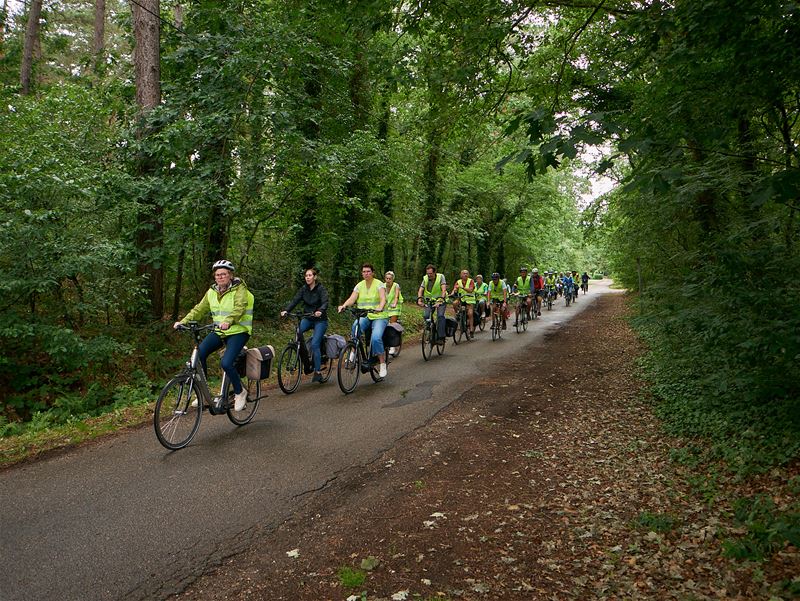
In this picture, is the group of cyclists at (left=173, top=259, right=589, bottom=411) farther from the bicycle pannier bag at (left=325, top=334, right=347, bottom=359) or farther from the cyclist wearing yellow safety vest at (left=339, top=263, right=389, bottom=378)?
the bicycle pannier bag at (left=325, top=334, right=347, bottom=359)

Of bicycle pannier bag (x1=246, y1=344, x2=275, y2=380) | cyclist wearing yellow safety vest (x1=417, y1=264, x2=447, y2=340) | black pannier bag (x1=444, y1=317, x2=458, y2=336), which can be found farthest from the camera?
black pannier bag (x1=444, y1=317, x2=458, y2=336)

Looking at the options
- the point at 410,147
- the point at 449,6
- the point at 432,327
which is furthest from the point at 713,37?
the point at 410,147

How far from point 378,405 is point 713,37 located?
19.9 feet

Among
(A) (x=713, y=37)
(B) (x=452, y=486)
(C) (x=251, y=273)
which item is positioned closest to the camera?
(A) (x=713, y=37)

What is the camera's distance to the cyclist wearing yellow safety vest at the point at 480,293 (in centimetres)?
1585

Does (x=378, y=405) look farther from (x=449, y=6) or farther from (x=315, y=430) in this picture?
(x=449, y=6)

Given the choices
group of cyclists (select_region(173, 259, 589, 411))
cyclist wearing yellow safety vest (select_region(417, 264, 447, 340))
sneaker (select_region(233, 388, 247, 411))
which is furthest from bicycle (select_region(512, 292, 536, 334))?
sneaker (select_region(233, 388, 247, 411))

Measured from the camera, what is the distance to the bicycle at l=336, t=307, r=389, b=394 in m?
8.46

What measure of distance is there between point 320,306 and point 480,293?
26.6 ft

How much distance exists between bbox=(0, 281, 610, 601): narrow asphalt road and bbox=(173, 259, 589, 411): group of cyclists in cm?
109

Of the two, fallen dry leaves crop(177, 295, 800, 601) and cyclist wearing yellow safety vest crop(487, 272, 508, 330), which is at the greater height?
cyclist wearing yellow safety vest crop(487, 272, 508, 330)

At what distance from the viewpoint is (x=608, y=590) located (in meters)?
3.26

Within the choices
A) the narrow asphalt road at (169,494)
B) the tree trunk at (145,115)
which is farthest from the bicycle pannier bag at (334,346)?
the tree trunk at (145,115)

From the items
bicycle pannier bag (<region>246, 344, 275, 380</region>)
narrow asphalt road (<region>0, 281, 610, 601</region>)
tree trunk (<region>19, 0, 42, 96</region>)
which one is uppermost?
tree trunk (<region>19, 0, 42, 96</region>)
